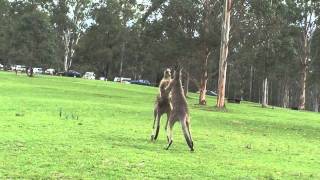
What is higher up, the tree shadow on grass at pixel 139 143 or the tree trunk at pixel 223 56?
the tree trunk at pixel 223 56

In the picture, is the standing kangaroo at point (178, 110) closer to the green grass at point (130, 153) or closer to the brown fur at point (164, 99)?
the green grass at point (130, 153)

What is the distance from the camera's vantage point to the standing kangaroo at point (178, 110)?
48.6ft

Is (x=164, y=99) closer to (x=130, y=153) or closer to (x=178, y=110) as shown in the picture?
(x=178, y=110)

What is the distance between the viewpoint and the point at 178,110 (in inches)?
588

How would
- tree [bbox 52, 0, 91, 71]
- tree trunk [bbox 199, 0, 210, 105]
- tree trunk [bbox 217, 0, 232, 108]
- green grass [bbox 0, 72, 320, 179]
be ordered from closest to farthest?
green grass [bbox 0, 72, 320, 179] < tree trunk [bbox 217, 0, 232, 108] < tree trunk [bbox 199, 0, 210, 105] < tree [bbox 52, 0, 91, 71]

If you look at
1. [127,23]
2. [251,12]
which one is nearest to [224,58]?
[251,12]

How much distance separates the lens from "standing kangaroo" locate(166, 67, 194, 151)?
14.8 metres

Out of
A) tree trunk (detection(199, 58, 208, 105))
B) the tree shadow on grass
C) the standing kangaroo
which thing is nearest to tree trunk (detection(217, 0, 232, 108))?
tree trunk (detection(199, 58, 208, 105))

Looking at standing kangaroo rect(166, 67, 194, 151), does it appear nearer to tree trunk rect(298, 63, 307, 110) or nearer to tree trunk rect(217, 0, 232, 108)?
tree trunk rect(217, 0, 232, 108)

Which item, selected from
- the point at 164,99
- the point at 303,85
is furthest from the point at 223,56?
the point at 303,85

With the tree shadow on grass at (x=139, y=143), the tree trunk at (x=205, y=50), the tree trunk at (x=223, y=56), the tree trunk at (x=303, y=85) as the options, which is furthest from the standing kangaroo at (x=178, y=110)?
the tree trunk at (x=303, y=85)

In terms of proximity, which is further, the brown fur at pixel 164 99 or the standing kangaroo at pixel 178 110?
the brown fur at pixel 164 99

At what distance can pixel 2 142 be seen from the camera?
13844 mm

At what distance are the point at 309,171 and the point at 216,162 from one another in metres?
2.11
